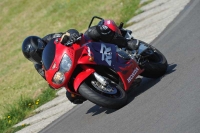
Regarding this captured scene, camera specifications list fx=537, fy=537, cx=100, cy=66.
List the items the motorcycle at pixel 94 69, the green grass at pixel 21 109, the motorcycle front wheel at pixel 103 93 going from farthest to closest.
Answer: the green grass at pixel 21 109 < the motorcycle at pixel 94 69 < the motorcycle front wheel at pixel 103 93

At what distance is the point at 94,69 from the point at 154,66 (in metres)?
1.14

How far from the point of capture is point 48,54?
7.66m

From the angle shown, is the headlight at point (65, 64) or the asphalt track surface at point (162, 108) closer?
the asphalt track surface at point (162, 108)

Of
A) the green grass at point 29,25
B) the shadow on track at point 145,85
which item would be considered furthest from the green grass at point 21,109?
the shadow on track at point 145,85

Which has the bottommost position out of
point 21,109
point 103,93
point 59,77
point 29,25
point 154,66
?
point 29,25

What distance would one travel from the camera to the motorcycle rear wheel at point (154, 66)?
820cm

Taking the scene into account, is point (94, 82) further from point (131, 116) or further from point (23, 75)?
point (23, 75)

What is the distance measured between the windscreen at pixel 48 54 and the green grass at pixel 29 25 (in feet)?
10.7

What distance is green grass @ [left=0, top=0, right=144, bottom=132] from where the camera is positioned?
13.2m

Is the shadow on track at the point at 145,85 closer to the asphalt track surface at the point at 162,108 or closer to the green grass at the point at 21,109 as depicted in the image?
the asphalt track surface at the point at 162,108

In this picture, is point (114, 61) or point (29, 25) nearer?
point (114, 61)

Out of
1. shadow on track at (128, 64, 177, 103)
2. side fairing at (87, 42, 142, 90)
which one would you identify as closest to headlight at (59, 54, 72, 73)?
side fairing at (87, 42, 142, 90)

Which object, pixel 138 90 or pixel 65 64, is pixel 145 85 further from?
pixel 65 64

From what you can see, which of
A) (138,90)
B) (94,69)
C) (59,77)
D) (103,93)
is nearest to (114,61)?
(94,69)
